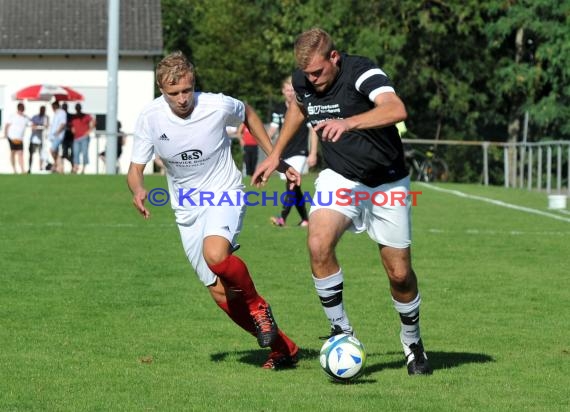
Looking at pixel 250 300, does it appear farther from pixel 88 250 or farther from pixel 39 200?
pixel 39 200

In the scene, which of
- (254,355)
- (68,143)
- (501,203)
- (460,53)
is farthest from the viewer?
(460,53)

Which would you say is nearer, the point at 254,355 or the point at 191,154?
the point at 191,154

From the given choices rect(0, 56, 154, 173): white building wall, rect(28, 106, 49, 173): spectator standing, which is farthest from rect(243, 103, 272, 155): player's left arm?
rect(0, 56, 154, 173): white building wall

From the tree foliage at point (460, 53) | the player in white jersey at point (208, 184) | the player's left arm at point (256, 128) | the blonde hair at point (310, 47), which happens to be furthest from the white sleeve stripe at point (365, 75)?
the tree foliage at point (460, 53)

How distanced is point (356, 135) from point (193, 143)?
1.05 m

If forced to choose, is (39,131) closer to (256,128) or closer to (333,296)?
(256,128)

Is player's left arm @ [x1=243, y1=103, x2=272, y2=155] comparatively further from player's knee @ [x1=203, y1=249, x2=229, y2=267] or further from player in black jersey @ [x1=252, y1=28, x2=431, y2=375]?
player's knee @ [x1=203, y1=249, x2=229, y2=267]

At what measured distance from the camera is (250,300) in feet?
28.1

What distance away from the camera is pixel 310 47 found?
313 inches

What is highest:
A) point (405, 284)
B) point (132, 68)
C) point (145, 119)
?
point (145, 119)

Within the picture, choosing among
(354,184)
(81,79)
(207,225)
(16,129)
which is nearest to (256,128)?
(207,225)

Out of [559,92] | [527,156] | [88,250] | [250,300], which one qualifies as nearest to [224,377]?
[250,300]

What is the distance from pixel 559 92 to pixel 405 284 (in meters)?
34.5

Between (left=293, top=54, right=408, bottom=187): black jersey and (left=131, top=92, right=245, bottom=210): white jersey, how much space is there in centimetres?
69
